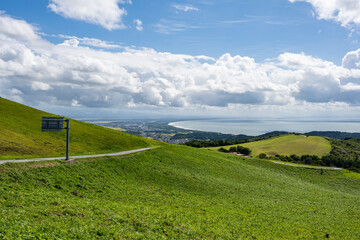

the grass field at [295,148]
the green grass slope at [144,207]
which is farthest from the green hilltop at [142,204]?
the grass field at [295,148]

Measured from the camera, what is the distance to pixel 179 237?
1605 cm

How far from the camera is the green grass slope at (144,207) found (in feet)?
46.1

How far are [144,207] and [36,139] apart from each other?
44277mm

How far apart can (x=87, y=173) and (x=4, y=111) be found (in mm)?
60158

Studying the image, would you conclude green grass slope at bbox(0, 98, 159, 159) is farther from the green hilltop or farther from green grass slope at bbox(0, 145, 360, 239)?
green grass slope at bbox(0, 145, 360, 239)

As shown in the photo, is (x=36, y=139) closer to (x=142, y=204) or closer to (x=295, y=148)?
(x=142, y=204)

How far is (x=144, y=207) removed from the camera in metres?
21.3

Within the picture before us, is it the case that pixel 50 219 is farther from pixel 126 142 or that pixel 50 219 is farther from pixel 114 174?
pixel 126 142

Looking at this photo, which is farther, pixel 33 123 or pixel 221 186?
pixel 33 123

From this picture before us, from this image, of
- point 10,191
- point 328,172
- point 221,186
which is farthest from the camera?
point 328,172

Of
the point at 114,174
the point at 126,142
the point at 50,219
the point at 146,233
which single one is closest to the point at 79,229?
the point at 50,219

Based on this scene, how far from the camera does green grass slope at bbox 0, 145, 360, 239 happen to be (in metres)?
14.1

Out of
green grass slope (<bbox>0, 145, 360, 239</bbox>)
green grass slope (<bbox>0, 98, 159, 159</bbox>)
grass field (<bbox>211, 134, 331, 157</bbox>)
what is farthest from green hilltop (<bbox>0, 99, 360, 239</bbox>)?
grass field (<bbox>211, 134, 331, 157</bbox>)

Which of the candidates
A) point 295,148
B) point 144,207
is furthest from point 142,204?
point 295,148
